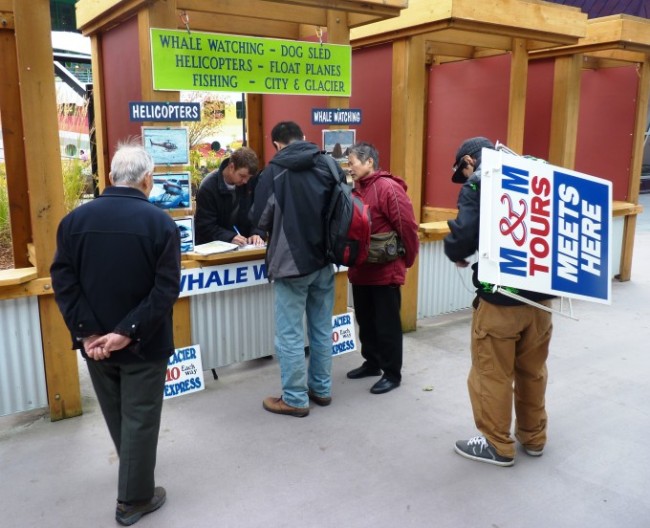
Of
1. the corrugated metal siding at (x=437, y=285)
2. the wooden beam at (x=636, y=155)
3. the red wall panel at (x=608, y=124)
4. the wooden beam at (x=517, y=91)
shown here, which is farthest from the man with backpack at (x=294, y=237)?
the wooden beam at (x=636, y=155)

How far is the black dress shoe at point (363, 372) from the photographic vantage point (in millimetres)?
4430

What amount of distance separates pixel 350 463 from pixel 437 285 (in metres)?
2.84

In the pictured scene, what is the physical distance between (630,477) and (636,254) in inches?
267

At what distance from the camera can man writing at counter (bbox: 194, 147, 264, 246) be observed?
443 centimetres

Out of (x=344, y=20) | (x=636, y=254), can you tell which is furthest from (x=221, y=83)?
(x=636, y=254)

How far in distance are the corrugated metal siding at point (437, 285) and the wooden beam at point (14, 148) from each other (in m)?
3.22

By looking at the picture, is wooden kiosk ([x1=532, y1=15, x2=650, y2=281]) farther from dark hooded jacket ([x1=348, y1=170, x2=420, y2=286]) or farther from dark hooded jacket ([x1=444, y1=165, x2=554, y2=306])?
dark hooded jacket ([x1=444, y1=165, x2=554, y2=306])

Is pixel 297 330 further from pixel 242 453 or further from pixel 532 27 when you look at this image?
pixel 532 27

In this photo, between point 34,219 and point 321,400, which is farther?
point 321,400

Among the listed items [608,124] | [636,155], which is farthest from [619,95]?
[636,155]

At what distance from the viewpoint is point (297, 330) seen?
3678 millimetres

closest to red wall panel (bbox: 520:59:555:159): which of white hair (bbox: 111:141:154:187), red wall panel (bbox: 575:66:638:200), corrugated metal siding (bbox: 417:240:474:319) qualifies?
red wall panel (bbox: 575:66:638:200)

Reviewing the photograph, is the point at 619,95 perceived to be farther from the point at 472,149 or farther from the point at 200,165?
the point at 200,165

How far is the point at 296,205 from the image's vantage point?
3.52 meters
